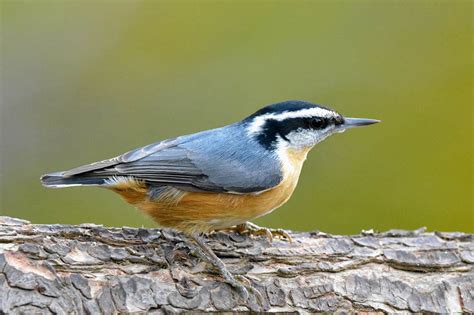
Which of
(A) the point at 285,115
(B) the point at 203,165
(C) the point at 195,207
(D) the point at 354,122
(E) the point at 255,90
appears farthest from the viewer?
(E) the point at 255,90

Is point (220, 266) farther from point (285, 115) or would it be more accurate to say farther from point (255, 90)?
point (255, 90)

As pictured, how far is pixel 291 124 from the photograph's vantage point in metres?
4.18

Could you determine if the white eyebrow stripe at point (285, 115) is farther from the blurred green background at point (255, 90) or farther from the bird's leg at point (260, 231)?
the blurred green background at point (255, 90)

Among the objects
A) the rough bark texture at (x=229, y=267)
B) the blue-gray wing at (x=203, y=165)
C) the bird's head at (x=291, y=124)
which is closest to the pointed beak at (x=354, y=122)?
the bird's head at (x=291, y=124)

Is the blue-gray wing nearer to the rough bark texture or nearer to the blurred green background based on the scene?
the rough bark texture

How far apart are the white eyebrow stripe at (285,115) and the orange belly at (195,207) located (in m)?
0.42

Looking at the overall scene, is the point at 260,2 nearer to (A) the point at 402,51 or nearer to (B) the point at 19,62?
(A) the point at 402,51

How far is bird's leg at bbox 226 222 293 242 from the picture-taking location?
417 cm

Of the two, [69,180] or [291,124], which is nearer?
[69,180]

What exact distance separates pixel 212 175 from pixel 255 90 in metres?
2.22

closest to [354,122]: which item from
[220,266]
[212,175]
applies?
[212,175]

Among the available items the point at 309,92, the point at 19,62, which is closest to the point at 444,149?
the point at 309,92

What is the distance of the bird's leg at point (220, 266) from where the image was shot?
364cm

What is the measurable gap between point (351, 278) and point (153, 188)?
1.14 meters
